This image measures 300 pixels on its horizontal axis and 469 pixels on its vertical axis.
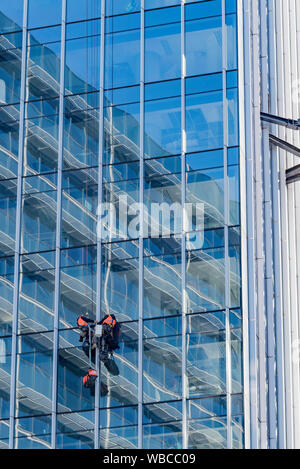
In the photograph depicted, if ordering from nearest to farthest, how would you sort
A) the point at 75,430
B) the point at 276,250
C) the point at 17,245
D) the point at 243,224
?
the point at 75,430, the point at 243,224, the point at 17,245, the point at 276,250

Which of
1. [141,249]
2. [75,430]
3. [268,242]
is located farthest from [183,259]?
A: [75,430]

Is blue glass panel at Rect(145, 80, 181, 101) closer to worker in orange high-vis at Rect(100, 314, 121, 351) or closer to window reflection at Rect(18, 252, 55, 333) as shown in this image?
window reflection at Rect(18, 252, 55, 333)

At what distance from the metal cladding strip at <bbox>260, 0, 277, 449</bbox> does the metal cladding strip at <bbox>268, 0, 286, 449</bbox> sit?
1.65 feet

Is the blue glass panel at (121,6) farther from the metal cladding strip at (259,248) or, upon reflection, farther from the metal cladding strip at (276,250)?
the metal cladding strip at (276,250)

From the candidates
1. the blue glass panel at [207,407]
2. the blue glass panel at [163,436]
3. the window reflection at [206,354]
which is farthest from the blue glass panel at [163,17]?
the blue glass panel at [163,436]

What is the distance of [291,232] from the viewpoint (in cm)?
7494

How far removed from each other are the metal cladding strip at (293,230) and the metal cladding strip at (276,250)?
173 cm

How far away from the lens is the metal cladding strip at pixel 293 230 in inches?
2837

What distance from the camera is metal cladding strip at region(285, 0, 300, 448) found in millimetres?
72062

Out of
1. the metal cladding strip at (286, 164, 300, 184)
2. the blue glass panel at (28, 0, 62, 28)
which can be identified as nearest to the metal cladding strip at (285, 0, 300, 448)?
the metal cladding strip at (286, 164, 300, 184)

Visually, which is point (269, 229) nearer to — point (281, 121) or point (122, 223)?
point (281, 121)

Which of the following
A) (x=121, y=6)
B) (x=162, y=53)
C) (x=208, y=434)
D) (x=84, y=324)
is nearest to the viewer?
(x=208, y=434)

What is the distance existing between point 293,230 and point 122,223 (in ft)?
→ 31.9
